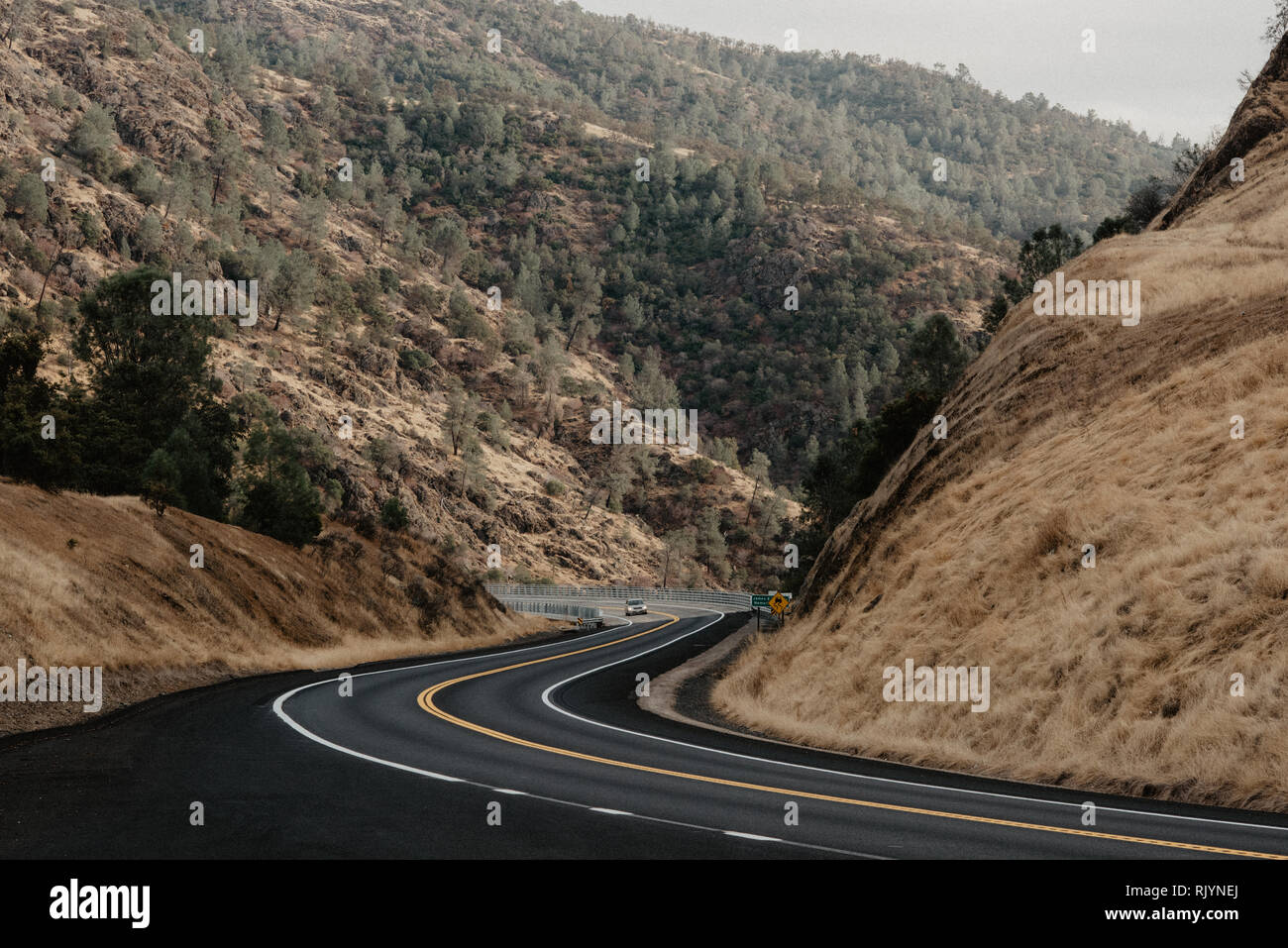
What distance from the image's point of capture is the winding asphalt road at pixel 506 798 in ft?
29.0

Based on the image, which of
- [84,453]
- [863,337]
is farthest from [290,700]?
[863,337]

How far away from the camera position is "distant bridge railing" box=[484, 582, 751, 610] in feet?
254

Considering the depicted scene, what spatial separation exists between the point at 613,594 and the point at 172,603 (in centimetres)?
5773

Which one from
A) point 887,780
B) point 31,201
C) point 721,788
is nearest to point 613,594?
point 31,201

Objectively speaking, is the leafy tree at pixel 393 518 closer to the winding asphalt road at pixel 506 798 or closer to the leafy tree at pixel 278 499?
the leafy tree at pixel 278 499

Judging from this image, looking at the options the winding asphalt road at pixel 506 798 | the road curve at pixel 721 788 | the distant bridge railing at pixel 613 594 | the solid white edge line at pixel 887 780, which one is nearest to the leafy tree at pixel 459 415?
the distant bridge railing at pixel 613 594

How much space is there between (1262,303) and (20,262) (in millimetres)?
82820

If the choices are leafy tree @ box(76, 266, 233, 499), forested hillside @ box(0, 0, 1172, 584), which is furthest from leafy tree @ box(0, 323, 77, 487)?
leafy tree @ box(76, 266, 233, 499)

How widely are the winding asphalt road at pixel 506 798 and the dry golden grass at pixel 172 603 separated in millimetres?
4782

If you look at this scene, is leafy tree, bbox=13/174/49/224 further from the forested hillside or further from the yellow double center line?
the yellow double center line

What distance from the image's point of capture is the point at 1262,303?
991 inches

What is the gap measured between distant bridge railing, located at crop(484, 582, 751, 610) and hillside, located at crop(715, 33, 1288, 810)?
149 ft
